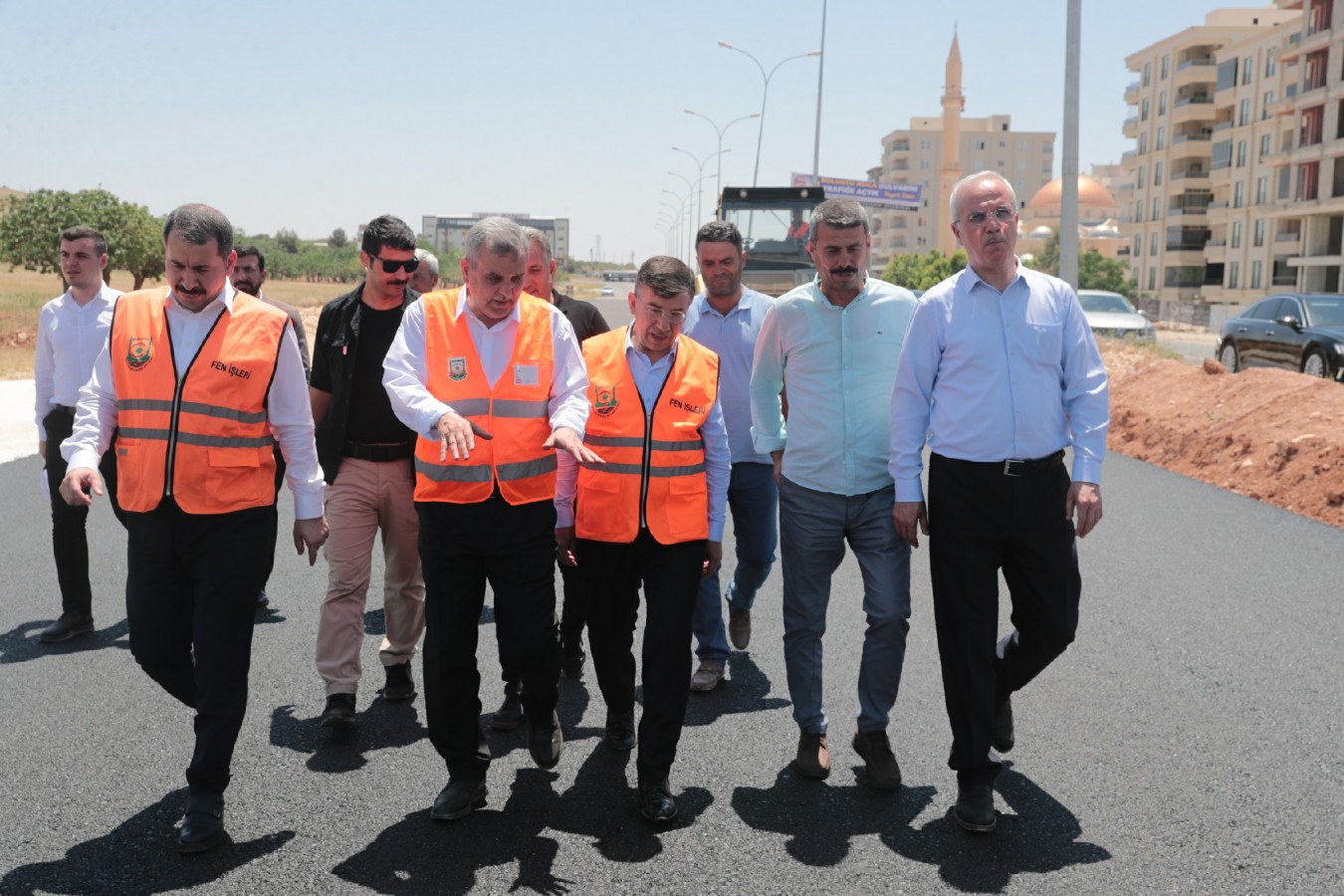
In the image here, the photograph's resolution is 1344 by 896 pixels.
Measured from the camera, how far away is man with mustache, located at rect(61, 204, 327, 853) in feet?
14.1

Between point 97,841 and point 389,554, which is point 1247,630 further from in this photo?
point 97,841

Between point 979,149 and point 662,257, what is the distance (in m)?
165

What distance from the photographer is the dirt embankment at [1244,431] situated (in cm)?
1162

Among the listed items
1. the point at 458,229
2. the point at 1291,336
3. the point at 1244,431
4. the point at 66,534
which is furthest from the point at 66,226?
the point at 458,229

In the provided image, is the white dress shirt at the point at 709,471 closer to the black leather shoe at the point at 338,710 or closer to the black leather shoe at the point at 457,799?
the black leather shoe at the point at 457,799

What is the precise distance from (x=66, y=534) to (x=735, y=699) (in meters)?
3.64

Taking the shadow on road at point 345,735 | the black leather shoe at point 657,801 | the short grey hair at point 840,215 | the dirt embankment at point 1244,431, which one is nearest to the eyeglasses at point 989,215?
the short grey hair at point 840,215

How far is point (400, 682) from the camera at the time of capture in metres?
5.84

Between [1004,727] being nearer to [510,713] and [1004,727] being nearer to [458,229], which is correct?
Result: [510,713]

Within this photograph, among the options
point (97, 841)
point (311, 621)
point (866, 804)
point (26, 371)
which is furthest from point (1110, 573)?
point (26, 371)

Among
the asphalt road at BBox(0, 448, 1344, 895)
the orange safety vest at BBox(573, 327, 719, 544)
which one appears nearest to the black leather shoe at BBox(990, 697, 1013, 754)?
the asphalt road at BBox(0, 448, 1344, 895)

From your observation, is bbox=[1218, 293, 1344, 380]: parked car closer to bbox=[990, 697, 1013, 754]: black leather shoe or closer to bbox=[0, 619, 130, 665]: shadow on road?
bbox=[990, 697, 1013, 754]: black leather shoe

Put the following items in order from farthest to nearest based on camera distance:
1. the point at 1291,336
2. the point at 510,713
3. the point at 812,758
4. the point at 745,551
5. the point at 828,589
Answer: the point at 1291,336 → the point at 745,551 → the point at 510,713 → the point at 828,589 → the point at 812,758

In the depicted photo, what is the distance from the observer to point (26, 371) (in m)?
27.0
